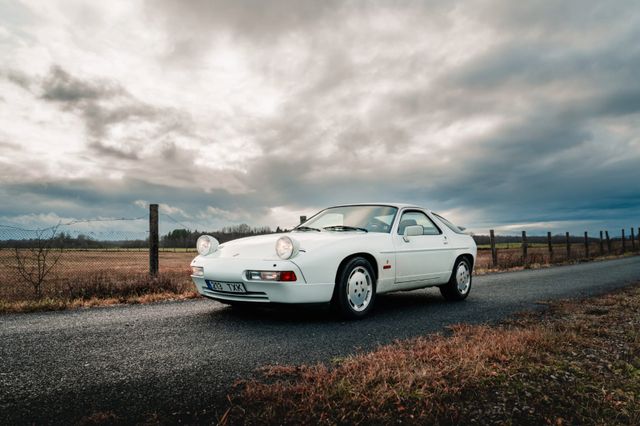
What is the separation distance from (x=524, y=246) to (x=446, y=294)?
14925 millimetres

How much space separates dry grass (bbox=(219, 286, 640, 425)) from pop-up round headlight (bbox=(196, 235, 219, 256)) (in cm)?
280

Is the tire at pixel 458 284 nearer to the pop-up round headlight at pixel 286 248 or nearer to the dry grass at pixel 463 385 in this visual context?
the dry grass at pixel 463 385

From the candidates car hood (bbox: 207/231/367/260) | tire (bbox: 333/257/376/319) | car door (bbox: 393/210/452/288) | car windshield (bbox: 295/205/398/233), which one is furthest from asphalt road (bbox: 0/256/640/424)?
car windshield (bbox: 295/205/398/233)

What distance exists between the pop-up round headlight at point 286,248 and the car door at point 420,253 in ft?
5.55

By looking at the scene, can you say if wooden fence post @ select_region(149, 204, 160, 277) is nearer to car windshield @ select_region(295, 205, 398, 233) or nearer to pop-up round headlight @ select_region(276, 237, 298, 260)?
car windshield @ select_region(295, 205, 398, 233)

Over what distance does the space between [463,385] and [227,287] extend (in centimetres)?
308

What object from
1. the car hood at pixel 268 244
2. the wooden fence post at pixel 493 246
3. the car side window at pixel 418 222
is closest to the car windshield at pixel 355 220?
the car side window at pixel 418 222

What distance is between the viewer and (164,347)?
13.2 feet

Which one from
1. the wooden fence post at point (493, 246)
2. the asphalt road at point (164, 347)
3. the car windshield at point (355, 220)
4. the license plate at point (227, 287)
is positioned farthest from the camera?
the wooden fence post at point (493, 246)

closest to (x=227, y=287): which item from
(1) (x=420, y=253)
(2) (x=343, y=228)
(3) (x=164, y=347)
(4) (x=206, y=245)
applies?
(4) (x=206, y=245)

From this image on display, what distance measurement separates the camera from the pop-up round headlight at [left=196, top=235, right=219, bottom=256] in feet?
19.1

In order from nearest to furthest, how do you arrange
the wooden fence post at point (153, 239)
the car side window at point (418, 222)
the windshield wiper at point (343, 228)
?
1. the windshield wiper at point (343, 228)
2. the car side window at point (418, 222)
3. the wooden fence post at point (153, 239)

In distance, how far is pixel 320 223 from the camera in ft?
21.2

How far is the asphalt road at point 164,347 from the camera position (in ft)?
8.86
